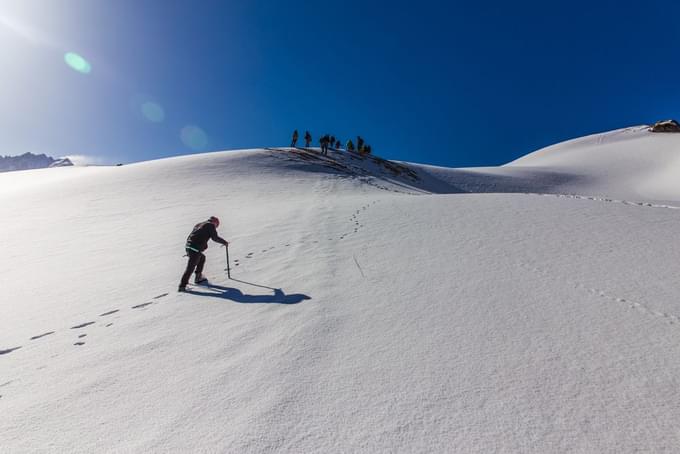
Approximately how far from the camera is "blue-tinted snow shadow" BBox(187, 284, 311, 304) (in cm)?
529

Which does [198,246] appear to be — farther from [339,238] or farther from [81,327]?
[339,238]

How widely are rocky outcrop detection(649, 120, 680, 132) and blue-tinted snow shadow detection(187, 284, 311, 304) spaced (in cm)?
10018

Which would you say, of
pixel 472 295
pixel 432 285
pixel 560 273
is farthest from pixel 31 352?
pixel 560 273

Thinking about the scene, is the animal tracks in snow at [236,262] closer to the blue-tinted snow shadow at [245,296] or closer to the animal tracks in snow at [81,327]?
the animal tracks in snow at [81,327]

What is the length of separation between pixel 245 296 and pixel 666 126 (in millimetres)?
102626

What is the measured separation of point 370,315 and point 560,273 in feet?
12.8

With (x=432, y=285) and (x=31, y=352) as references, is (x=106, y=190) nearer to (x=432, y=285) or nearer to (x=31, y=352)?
(x=31, y=352)

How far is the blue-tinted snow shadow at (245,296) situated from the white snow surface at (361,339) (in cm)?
6

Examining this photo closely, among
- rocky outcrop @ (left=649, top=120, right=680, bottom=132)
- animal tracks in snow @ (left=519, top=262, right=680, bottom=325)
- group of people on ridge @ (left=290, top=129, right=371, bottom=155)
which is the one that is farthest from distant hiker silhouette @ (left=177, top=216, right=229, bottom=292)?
rocky outcrop @ (left=649, top=120, right=680, bottom=132)

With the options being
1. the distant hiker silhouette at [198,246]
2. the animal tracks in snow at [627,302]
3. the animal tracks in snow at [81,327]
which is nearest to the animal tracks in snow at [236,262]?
the animal tracks in snow at [81,327]

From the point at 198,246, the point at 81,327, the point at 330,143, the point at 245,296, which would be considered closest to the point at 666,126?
the point at 330,143

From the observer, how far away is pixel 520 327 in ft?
13.1

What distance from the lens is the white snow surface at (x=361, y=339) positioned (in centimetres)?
254

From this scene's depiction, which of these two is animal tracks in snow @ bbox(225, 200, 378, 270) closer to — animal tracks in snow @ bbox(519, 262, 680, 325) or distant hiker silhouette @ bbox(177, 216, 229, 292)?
distant hiker silhouette @ bbox(177, 216, 229, 292)
